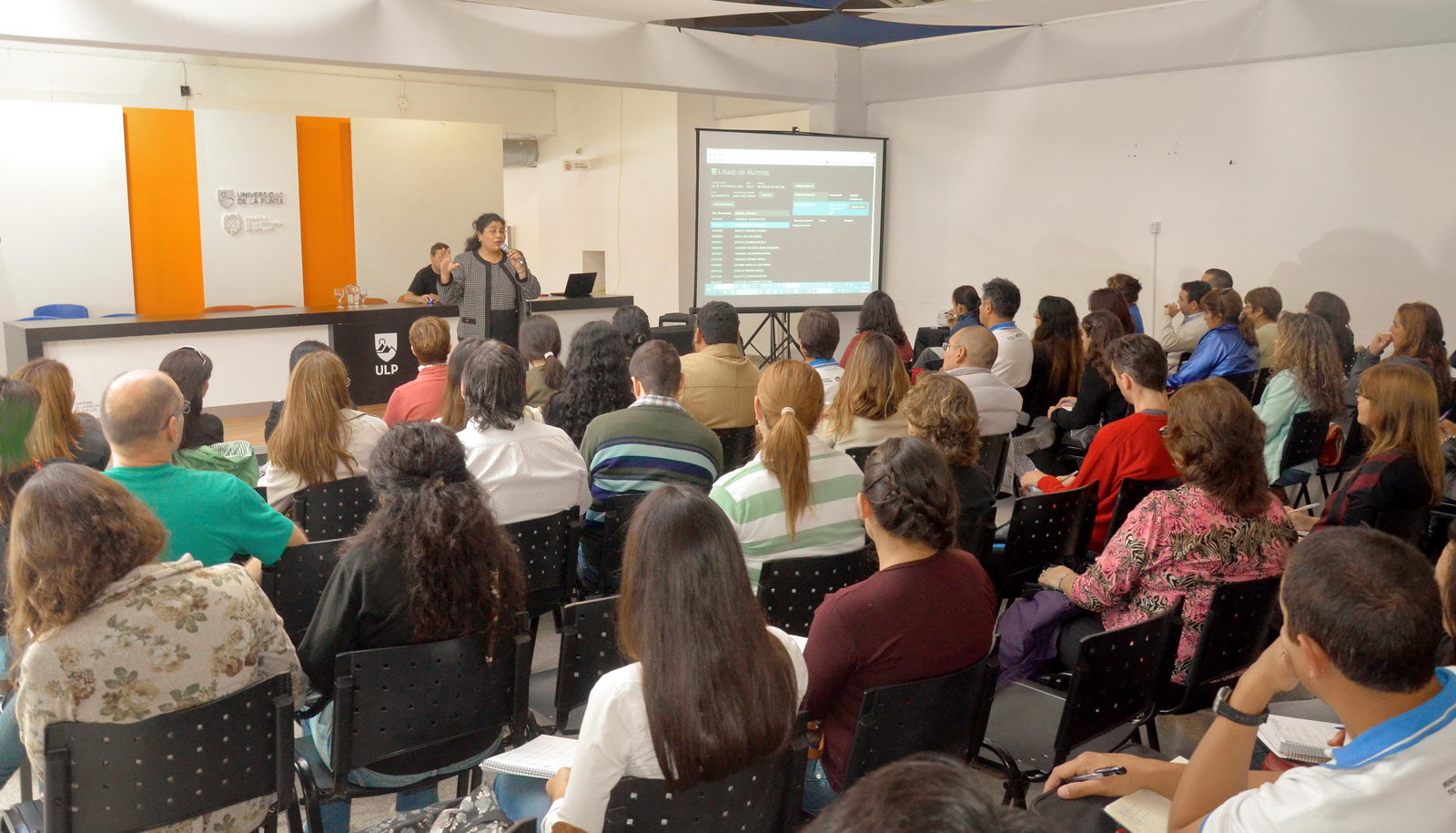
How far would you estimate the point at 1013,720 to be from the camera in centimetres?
266

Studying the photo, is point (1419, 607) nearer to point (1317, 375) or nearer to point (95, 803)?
point (95, 803)

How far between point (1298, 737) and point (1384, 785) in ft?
2.32

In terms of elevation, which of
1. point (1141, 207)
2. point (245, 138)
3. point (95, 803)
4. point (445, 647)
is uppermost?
point (245, 138)

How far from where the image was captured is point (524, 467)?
3.24 meters

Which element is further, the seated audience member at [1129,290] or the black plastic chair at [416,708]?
the seated audience member at [1129,290]

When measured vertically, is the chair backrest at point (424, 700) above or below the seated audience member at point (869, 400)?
below

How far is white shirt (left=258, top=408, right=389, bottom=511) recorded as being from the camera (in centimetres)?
341

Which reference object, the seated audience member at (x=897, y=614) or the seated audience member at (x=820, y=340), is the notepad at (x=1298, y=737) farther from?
the seated audience member at (x=820, y=340)

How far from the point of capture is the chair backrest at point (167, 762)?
5.93 feet

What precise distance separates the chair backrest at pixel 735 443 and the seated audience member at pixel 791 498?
157cm

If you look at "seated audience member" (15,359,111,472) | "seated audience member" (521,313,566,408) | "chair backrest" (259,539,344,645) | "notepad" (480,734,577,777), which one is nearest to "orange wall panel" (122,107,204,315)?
"seated audience member" (521,313,566,408)

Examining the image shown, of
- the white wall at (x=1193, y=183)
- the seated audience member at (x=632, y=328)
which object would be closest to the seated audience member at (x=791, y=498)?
the seated audience member at (x=632, y=328)

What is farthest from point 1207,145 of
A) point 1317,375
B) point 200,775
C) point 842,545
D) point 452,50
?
point 200,775

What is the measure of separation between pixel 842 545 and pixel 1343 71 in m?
6.18
